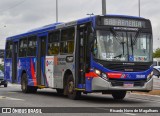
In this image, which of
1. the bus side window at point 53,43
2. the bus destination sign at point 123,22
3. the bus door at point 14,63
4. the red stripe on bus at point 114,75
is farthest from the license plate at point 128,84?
the bus door at point 14,63

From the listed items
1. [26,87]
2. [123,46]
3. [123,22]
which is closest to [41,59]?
[26,87]

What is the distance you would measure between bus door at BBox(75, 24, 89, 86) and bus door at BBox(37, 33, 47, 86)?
4091mm

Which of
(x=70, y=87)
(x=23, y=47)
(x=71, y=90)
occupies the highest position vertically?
(x=23, y=47)

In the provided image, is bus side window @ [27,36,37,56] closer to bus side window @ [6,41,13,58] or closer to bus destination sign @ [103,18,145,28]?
bus side window @ [6,41,13,58]

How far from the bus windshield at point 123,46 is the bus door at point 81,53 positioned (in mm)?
764

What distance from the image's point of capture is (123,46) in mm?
18625

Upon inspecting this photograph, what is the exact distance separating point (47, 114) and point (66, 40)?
266 inches

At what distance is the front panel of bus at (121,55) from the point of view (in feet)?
59.9

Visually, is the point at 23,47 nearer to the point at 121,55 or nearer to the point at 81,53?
the point at 81,53

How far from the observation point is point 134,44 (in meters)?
A: 18.8

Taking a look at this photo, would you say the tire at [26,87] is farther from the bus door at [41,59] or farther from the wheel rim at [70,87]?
the wheel rim at [70,87]

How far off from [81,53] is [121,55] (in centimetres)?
177

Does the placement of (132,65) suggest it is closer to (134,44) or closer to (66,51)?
(134,44)

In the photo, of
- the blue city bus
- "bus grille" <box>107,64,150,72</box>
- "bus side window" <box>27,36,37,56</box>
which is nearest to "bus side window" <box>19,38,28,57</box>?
"bus side window" <box>27,36,37,56</box>
